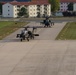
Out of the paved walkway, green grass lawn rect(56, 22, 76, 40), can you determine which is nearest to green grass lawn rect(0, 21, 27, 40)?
green grass lawn rect(56, 22, 76, 40)

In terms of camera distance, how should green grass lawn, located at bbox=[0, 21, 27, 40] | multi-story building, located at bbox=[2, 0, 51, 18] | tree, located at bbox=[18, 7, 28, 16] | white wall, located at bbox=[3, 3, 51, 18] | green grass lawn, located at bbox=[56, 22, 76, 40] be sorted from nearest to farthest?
green grass lawn, located at bbox=[56, 22, 76, 40] < green grass lawn, located at bbox=[0, 21, 27, 40] < tree, located at bbox=[18, 7, 28, 16] < white wall, located at bbox=[3, 3, 51, 18] < multi-story building, located at bbox=[2, 0, 51, 18]

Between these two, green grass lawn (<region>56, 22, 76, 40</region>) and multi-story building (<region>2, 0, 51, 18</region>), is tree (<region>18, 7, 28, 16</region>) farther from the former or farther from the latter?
green grass lawn (<region>56, 22, 76, 40</region>)

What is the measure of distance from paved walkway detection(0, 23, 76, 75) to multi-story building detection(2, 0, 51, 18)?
58.3 meters

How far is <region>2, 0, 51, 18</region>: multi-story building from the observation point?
83.0 meters

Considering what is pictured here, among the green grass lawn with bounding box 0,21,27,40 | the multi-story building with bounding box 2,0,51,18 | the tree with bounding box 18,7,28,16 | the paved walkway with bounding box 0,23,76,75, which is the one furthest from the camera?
the multi-story building with bounding box 2,0,51,18

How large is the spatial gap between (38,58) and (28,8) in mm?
68145

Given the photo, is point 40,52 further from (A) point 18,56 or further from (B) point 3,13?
(B) point 3,13

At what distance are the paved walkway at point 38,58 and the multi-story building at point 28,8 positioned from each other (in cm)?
5830

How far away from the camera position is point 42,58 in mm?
18328

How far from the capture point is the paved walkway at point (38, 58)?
49.6 feet

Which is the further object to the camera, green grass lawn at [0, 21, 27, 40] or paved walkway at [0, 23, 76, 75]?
green grass lawn at [0, 21, 27, 40]

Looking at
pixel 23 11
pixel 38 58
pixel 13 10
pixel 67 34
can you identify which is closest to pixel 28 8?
pixel 23 11

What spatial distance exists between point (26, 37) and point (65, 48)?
5.25 metres

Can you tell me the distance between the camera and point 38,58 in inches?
722
